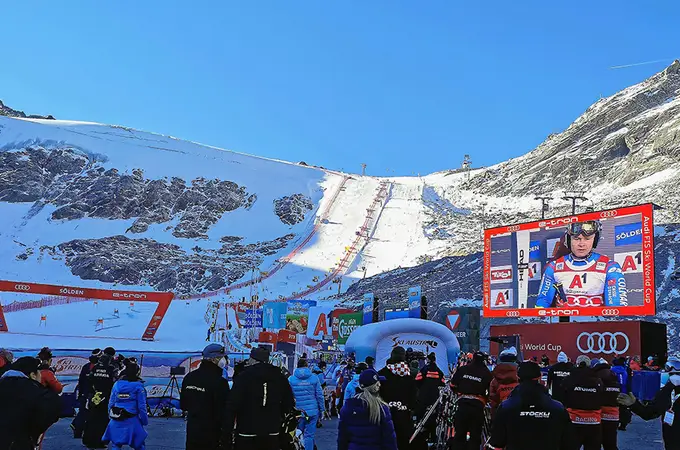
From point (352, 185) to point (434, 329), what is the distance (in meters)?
84.1

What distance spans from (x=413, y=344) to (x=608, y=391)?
438 inches

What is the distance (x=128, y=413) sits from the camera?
395 inches

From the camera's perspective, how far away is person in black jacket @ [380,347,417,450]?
9.14m

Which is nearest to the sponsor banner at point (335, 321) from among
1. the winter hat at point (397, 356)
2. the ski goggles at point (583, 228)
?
the ski goggles at point (583, 228)

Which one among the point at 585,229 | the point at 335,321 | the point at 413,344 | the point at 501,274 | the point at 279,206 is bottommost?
the point at 413,344

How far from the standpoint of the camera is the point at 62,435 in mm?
14641

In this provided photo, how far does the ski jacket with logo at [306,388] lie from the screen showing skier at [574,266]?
20031 mm

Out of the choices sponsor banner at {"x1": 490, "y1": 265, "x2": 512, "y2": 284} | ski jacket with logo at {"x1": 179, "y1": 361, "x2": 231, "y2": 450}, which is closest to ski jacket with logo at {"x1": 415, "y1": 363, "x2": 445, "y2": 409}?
ski jacket with logo at {"x1": 179, "y1": 361, "x2": 231, "y2": 450}

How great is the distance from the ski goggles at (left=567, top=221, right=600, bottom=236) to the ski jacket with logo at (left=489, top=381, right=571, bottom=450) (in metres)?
25.1

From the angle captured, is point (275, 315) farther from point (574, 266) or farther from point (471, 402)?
point (471, 402)

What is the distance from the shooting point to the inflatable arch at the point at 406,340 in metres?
20.5

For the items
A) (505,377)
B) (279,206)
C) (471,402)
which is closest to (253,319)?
(471,402)

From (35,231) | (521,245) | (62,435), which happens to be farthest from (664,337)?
(35,231)

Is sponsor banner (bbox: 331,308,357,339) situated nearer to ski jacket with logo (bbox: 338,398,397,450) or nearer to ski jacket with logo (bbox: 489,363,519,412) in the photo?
ski jacket with logo (bbox: 489,363,519,412)
